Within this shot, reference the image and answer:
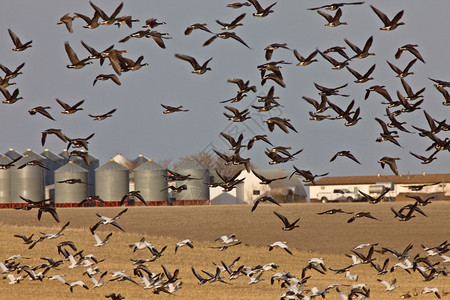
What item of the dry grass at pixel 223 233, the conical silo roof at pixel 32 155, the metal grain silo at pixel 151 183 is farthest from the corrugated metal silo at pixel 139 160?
the dry grass at pixel 223 233

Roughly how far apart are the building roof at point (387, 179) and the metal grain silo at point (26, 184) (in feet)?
158

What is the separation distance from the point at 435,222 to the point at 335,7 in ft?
198

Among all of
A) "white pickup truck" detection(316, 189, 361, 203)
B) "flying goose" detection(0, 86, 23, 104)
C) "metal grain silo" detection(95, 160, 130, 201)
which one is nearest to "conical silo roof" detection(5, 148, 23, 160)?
"metal grain silo" detection(95, 160, 130, 201)

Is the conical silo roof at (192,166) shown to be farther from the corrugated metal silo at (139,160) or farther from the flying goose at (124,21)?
the flying goose at (124,21)

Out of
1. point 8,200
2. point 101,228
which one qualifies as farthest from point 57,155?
point 101,228

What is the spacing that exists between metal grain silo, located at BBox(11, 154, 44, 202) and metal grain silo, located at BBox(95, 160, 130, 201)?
7.39 metres

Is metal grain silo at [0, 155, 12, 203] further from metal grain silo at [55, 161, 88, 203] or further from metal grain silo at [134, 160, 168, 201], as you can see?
metal grain silo at [134, 160, 168, 201]

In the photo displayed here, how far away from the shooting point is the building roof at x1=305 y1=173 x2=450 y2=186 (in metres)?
138

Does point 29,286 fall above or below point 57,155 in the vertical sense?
below

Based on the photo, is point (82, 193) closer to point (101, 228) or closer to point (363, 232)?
point (101, 228)

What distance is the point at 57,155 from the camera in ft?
446

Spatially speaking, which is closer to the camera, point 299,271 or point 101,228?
point 299,271

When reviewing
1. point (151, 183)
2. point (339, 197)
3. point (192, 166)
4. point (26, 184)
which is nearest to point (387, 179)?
point (339, 197)

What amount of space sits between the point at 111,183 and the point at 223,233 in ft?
106
